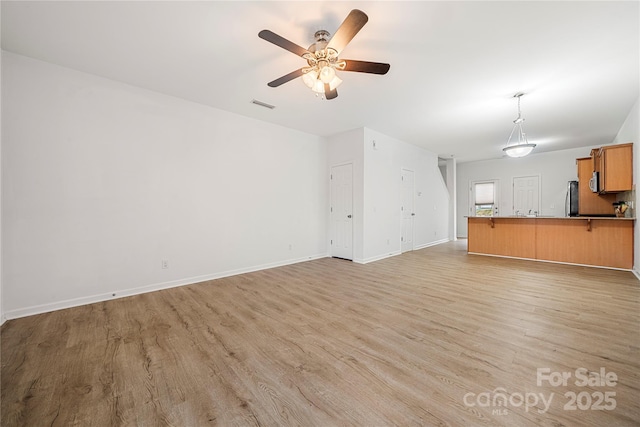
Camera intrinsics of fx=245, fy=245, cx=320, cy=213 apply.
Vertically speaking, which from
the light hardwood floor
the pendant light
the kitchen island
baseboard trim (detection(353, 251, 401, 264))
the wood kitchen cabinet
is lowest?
the light hardwood floor

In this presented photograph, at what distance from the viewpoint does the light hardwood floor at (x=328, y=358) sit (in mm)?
1437

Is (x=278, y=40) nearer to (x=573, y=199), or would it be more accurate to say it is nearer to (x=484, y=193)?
(x=573, y=199)

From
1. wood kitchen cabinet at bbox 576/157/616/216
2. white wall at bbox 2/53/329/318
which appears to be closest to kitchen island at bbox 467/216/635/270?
wood kitchen cabinet at bbox 576/157/616/216

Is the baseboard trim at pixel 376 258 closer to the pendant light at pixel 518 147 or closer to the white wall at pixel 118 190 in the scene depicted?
the white wall at pixel 118 190

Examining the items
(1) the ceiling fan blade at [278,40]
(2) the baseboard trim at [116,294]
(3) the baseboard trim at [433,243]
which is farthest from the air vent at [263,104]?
(3) the baseboard trim at [433,243]

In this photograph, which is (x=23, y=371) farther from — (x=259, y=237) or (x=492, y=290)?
(x=492, y=290)

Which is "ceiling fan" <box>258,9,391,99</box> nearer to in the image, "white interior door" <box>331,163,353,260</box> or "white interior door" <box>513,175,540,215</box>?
"white interior door" <box>331,163,353,260</box>

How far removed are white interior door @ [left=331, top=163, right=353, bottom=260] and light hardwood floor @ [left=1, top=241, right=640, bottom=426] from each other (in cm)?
219

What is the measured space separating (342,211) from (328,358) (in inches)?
158

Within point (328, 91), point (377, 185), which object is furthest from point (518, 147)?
point (328, 91)

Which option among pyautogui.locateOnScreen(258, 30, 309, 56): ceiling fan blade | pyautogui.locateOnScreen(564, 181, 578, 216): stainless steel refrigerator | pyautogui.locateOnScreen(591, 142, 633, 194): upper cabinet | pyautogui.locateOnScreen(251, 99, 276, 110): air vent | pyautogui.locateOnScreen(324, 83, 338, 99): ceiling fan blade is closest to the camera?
pyautogui.locateOnScreen(258, 30, 309, 56): ceiling fan blade

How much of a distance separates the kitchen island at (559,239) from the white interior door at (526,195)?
10.5 ft

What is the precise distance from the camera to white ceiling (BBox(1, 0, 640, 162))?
219cm

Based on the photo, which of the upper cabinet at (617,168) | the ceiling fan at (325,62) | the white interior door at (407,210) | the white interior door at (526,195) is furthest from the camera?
the white interior door at (526,195)
